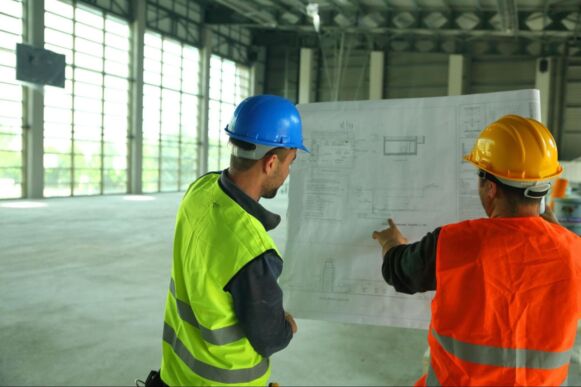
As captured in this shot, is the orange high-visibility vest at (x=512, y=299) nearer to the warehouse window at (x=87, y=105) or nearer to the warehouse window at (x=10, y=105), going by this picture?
the warehouse window at (x=10, y=105)

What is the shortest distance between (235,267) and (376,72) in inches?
986

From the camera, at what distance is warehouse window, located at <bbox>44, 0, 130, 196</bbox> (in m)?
17.8

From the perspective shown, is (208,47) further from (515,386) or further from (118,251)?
(515,386)

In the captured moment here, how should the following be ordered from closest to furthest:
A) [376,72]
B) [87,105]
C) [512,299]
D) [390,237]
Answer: [512,299] → [390,237] → [87,105] → [376,72]

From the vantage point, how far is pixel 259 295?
5.66 feet

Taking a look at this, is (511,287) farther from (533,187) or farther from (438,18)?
(438,18)

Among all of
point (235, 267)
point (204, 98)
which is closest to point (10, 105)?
point (204, 98)

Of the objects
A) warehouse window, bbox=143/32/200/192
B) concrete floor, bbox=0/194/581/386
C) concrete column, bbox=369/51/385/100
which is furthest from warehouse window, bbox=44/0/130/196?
concrete column, bbox=369/51/385/100

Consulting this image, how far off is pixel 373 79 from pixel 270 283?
82.3 feet

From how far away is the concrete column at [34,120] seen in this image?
16500 mm

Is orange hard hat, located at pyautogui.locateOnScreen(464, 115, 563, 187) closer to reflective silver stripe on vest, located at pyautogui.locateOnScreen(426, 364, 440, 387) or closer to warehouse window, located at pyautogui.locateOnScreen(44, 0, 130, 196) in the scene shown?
reflective silver stripe on vest, located at pyautogui.locateOnScreen(426, 364, 440, 387)

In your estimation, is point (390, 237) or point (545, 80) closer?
point (390, 237)

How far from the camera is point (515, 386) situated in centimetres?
166

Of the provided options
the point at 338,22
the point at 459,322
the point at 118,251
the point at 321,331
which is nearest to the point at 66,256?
the point at 118,251
